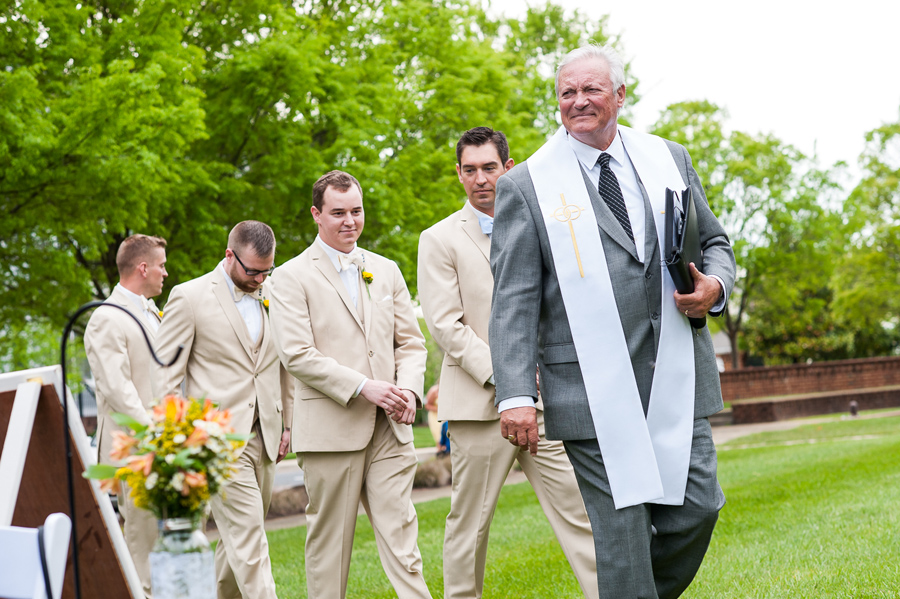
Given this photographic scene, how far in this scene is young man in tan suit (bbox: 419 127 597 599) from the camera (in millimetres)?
5172

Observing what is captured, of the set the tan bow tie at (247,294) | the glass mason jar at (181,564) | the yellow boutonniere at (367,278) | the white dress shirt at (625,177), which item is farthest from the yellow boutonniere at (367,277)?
the glass mason jar at (181,564)

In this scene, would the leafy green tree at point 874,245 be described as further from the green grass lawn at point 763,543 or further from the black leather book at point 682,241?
the black leather book at point 682,241

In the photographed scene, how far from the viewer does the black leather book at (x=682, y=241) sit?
12.4 ft

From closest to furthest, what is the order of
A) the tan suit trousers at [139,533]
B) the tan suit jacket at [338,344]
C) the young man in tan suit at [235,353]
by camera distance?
1. the tan suit jacket at [338,344]
2. the young man in tan suit at [235,353]
3. the tan suit trousers at [139,533]

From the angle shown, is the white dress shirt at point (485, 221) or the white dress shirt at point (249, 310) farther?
the white dress shirt at point (249, 310)

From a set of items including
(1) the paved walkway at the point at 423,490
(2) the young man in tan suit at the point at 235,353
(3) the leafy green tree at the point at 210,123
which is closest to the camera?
(2) the young man in tan suit at the point at 235,353

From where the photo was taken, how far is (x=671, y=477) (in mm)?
3764

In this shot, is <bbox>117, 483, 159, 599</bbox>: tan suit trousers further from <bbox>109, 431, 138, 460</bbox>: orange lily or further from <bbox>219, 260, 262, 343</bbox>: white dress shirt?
<bbox>109, 431, 138, 460</bbox>: orange lily

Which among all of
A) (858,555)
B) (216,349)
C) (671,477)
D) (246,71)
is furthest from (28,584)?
(246,71)

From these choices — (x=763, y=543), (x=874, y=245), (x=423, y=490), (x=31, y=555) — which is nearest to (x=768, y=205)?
(x=874, y=245)

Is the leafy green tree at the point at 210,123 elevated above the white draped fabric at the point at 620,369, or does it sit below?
above

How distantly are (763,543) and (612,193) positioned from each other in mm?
4545

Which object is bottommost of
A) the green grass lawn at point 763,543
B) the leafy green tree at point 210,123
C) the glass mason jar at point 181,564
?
the green grass lawn at point 763,543

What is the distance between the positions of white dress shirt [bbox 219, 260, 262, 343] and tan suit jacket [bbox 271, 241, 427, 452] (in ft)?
2.05
